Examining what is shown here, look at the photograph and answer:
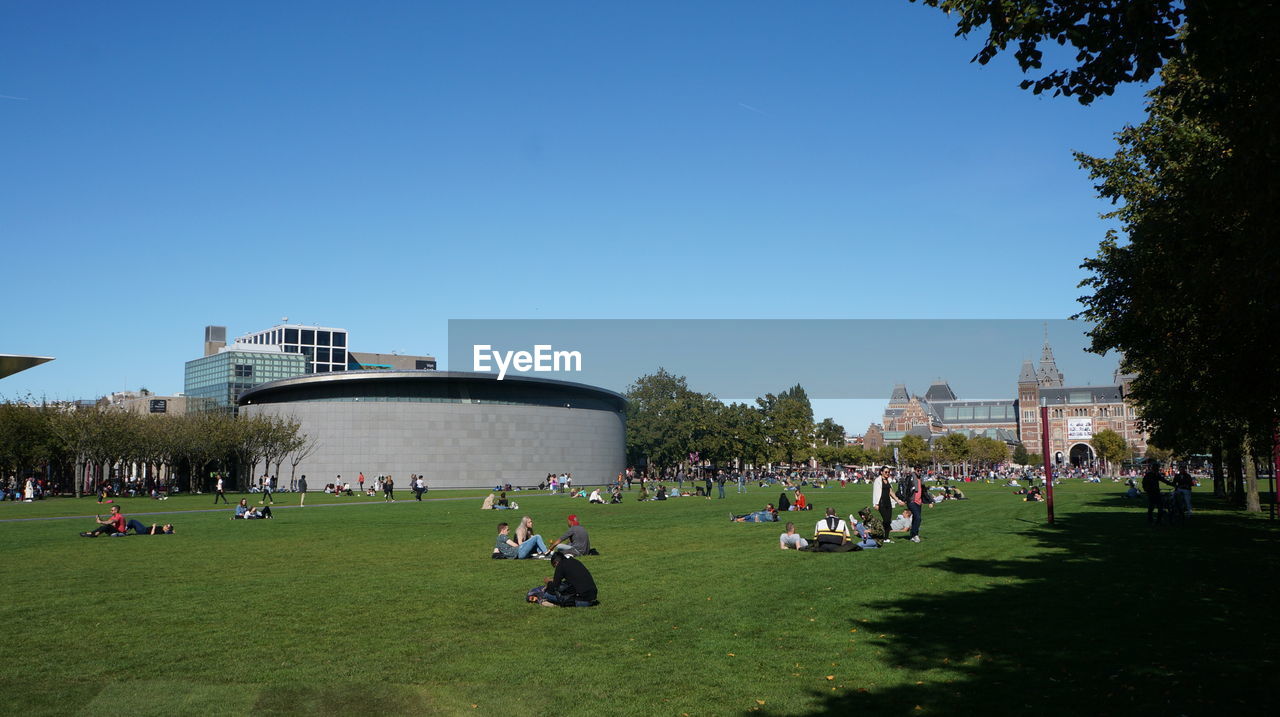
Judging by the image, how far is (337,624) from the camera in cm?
1244

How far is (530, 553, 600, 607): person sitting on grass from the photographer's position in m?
13.8

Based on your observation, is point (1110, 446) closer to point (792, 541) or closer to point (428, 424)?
point (428, 424)

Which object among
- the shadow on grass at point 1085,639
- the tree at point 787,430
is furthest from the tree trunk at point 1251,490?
the tree at point 787,430

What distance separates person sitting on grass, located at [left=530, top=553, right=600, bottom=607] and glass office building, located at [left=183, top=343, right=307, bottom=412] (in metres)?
152

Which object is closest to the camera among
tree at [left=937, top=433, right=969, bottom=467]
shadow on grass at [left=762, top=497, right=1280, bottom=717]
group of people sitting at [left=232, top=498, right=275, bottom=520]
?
shadow on grass at [left=762, top=497, right=1280, bottom=717]

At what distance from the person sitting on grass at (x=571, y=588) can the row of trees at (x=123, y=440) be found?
6707 centimetres

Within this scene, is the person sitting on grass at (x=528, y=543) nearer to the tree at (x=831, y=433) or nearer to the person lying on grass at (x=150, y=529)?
the person lying on grass at (x=150, y=529)

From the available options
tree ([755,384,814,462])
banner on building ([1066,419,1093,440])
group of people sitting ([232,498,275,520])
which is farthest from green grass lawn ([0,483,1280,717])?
banner on building ([1066,419,1093,440])

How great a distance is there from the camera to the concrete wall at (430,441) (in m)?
90.7

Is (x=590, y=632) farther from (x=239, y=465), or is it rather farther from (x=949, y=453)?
(x=949, y=453)

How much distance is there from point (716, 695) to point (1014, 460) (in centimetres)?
20692

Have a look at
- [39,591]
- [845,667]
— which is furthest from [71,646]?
[845,667]

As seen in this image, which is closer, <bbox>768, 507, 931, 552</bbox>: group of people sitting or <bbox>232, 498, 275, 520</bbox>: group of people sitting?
<bbox>768, 507, 931, 552</bbox>: group of people sitting

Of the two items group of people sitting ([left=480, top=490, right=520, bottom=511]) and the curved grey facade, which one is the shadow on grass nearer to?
group of people sitting ([left=480, top=490, right=520, bottom=511])
